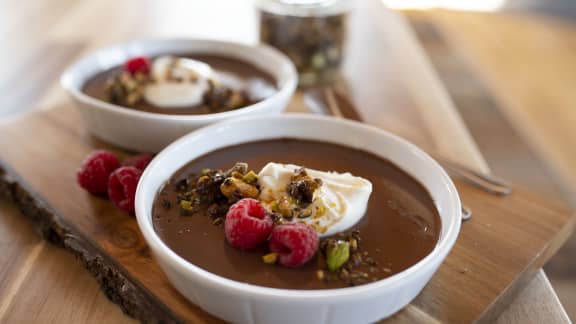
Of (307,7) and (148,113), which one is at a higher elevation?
(307,7)

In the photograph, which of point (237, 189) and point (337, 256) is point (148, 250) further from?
point (337, 256)

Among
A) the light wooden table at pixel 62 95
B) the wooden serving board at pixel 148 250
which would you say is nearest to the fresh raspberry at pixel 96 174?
the wooden serving board at pixel 148 250

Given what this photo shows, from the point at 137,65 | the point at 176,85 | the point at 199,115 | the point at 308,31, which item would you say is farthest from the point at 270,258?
the point at 308,31

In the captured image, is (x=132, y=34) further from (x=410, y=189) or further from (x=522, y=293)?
(x=522, y=293)

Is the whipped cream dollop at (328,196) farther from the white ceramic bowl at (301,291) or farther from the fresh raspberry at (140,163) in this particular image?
the fresh raspberry at (140,163)

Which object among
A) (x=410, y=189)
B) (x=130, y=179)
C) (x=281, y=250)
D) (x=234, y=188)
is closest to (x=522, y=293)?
(x=410, y=189)

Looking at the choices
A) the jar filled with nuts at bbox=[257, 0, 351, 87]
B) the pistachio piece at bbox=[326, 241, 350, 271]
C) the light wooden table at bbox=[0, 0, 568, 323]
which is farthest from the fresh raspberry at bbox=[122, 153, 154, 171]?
the jar filled with nuts at bbox=[257, 0, 351, 87]
